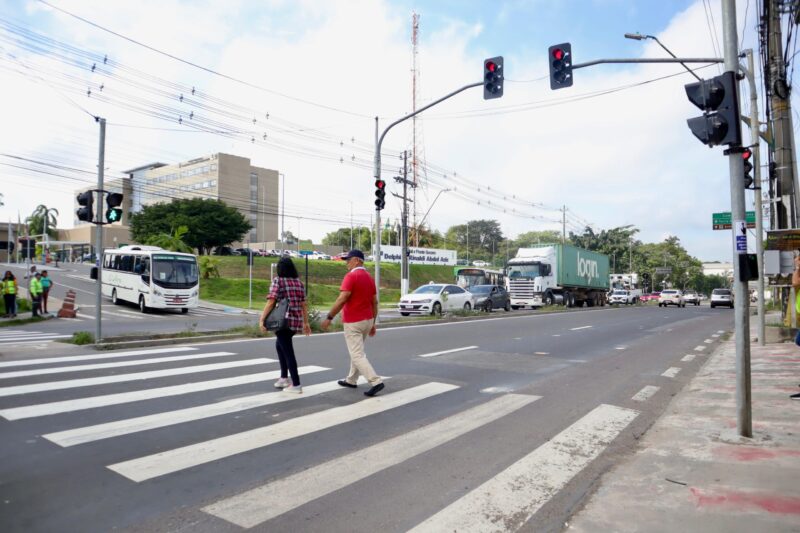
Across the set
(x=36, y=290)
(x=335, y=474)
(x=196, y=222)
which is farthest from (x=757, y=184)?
(x=196, y=222)

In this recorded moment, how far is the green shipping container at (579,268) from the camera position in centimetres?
3438

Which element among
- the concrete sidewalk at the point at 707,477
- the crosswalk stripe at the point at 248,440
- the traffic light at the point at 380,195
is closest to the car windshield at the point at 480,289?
the traffic light at the point at 380,195

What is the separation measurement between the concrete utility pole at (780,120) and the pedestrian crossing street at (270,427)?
1271cm

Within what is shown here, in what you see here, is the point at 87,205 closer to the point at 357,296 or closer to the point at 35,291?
the point at 357,296

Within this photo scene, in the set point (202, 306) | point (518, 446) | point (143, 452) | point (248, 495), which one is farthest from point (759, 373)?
point (202, 306)

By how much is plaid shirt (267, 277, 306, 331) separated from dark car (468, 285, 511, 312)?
2141 centimetres

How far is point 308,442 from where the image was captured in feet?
16.3

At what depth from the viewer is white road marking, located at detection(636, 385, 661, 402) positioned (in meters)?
7.26

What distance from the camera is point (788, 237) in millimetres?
13586

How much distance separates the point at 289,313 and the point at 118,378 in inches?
118

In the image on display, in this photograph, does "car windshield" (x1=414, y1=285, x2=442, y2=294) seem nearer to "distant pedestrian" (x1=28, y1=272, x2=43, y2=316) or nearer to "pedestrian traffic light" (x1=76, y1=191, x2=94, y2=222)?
"pedestrian traffic light" (x1=76, y1=191, x2=94, y2=222)

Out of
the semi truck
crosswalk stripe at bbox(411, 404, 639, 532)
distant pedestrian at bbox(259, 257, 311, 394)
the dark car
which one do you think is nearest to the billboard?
the semi truck

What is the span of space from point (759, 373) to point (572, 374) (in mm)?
3171

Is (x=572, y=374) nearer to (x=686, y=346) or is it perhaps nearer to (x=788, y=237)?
(x=686, y=346)
